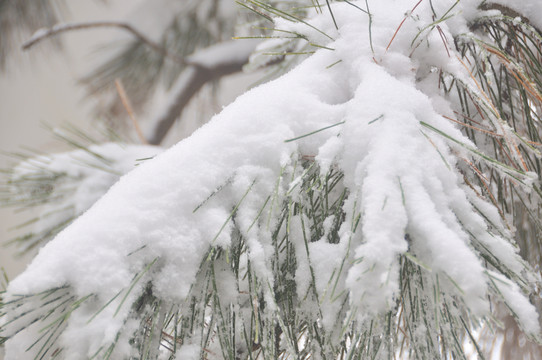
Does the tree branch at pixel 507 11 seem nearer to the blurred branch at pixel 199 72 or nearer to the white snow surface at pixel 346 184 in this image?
the white snow surface at pixel 346 184

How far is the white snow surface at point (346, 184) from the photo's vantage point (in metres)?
0.23

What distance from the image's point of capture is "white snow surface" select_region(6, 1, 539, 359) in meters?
0.23

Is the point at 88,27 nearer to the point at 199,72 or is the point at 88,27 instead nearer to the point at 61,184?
the point at 199,72

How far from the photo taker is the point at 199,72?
3.74ft

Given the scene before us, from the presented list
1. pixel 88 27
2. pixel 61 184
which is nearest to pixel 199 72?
pixel 88 27

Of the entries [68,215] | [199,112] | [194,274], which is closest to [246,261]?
[194,274]

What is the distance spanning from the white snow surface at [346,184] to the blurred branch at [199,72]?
804 millimetres

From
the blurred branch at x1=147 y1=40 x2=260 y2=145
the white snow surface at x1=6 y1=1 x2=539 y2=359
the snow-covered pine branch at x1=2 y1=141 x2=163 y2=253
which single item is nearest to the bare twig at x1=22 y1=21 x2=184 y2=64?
the blurred branch at x1=147 y1=40 x2=260 y2=145

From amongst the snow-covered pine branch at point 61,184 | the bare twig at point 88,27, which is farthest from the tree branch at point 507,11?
the bare twig at point 88,27

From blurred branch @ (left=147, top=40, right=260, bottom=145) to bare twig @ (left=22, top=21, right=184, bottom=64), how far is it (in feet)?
0.18

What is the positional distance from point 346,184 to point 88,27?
0.95 m

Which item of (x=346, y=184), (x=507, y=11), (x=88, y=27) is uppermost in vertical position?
(x=507, y=11)

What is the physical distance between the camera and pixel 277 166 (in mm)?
313

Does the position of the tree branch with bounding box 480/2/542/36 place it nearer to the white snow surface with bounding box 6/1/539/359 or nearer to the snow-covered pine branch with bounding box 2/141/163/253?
the white snow surface with bounding box 6/1/539/359
